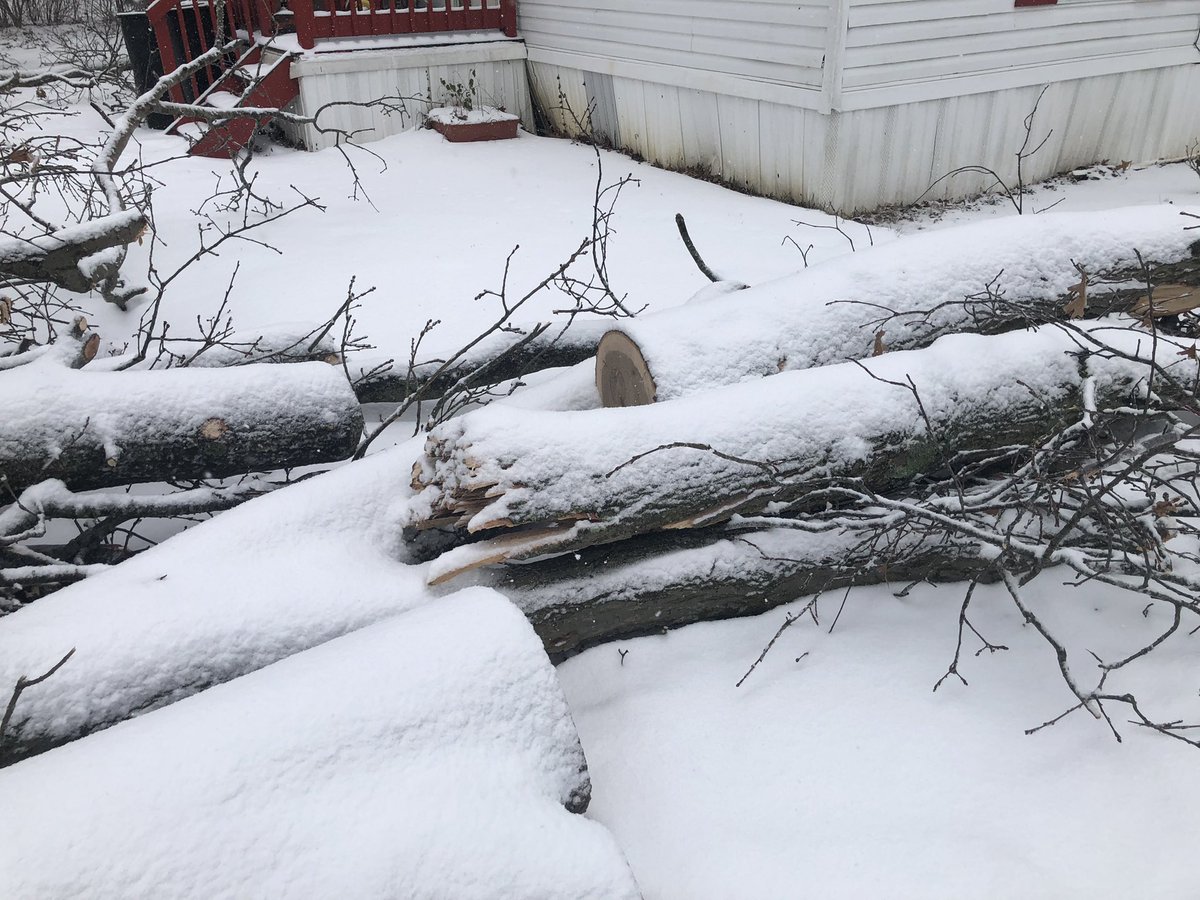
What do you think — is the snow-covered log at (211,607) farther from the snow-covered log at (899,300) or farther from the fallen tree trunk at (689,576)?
the snow-covered log at (899,300)

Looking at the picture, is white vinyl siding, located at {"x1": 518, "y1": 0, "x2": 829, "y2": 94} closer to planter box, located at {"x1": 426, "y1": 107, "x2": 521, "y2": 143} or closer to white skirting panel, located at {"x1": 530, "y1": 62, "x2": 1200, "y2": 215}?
white skirting panel, located at {"x1": 530, "y1": 62, "x2": 1200, "y2": 215}

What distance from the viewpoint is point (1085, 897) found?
171 cm

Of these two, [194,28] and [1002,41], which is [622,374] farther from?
[194,28]

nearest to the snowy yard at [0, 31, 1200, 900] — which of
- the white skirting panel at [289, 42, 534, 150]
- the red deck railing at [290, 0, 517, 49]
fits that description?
the white skirting panel at [289, 42, 534, 150]

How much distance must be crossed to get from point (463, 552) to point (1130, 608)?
1.93 meters

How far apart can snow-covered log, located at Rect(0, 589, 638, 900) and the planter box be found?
25.4 ft

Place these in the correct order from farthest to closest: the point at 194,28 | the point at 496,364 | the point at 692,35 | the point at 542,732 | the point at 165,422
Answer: the point at 194,28, the point at 692,35, the point at 496,364, the point at 165,422, the point at 542,732

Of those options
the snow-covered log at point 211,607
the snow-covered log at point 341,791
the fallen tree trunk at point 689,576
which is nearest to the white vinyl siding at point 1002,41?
the fallen tree trunk at point 689,576

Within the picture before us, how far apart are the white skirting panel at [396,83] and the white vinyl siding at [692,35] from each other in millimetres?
464

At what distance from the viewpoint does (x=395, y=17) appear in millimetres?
8742

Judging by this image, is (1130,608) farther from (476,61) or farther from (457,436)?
(476,61)

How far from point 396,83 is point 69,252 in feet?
19.4

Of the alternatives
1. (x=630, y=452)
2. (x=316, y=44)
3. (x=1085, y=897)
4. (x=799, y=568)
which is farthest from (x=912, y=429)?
(x=316, y=44)

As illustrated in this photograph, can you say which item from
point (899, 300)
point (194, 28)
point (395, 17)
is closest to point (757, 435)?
point (899, 300)
